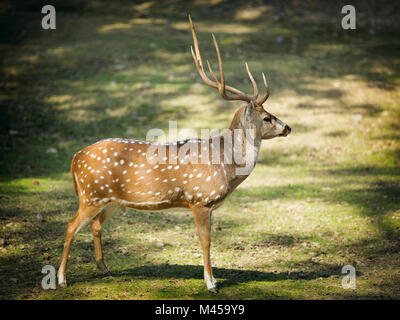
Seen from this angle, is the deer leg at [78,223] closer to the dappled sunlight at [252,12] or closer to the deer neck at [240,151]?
the deer neck at [240,151]

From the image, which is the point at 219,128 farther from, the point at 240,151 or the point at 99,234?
the point at 99,234

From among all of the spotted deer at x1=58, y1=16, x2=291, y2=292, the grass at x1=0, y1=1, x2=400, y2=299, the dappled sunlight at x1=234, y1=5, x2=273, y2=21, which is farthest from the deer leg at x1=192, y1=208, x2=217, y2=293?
the dappled sunlight at x1=234, y1=5, x2=273, y2=21

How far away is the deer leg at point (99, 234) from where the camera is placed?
20.1ft

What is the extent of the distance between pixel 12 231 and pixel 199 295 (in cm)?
334

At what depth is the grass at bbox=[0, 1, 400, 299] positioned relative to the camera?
6368mm

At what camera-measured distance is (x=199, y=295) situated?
5586 mm

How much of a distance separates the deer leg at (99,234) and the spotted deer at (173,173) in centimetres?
20

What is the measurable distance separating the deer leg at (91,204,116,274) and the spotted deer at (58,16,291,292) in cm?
20

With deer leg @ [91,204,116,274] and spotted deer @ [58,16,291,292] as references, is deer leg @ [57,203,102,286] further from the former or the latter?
deer leg @ [91,204,116,274]

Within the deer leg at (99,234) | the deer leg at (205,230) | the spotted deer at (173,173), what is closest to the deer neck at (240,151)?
the spotted deer at (173,173)

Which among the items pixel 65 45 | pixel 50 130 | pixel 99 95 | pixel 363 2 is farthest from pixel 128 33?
pixel 363 2

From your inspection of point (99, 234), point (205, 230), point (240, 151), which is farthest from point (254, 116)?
point (99, 234)

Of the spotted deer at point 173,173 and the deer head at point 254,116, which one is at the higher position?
the deer head at point 254,116

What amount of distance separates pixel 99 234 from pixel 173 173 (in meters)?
1.24
